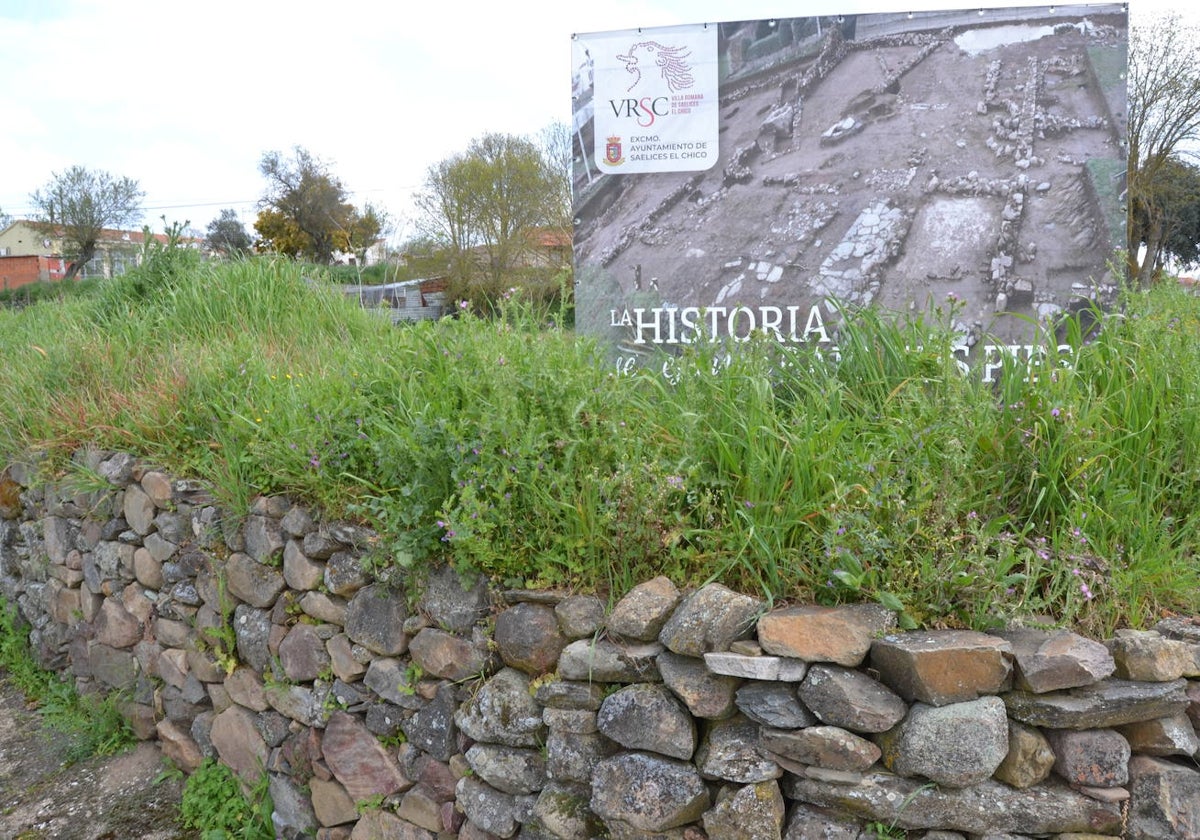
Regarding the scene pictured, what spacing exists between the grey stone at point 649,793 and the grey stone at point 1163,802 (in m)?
1.02

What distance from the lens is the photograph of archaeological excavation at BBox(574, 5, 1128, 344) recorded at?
4.72m

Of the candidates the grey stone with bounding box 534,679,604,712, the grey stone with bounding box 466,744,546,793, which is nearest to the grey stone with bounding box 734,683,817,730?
the grey stone with bounding box 534,679,604,712

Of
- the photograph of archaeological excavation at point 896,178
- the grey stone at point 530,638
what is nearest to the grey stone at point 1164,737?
the grey stone at point 530,638

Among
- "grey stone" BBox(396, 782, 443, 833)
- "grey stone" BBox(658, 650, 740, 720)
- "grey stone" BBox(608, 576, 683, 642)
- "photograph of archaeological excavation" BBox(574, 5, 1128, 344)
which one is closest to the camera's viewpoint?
"grey stone" BBox(658, 650, 740, 720)

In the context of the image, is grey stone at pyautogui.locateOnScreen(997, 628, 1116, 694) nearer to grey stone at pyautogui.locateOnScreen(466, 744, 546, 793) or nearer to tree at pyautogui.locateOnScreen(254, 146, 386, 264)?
grey stone at pyautogui.locateOnScreen(466, 744, 546, 793)

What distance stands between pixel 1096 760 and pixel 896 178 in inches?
134

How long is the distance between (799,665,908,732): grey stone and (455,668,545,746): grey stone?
2.77 ft

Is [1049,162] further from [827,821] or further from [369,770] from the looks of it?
[369,770]

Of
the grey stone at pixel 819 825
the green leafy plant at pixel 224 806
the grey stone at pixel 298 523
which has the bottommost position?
the green leafy plant at pixel 224 806

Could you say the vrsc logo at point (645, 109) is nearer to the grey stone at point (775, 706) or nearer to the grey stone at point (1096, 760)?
the grey stone at point (775, 706)

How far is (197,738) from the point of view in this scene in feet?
13.7

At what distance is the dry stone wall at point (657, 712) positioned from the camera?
7.27 ft

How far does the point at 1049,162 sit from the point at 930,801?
3.65 metres

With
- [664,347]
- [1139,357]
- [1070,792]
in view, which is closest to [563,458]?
[1070,792]
